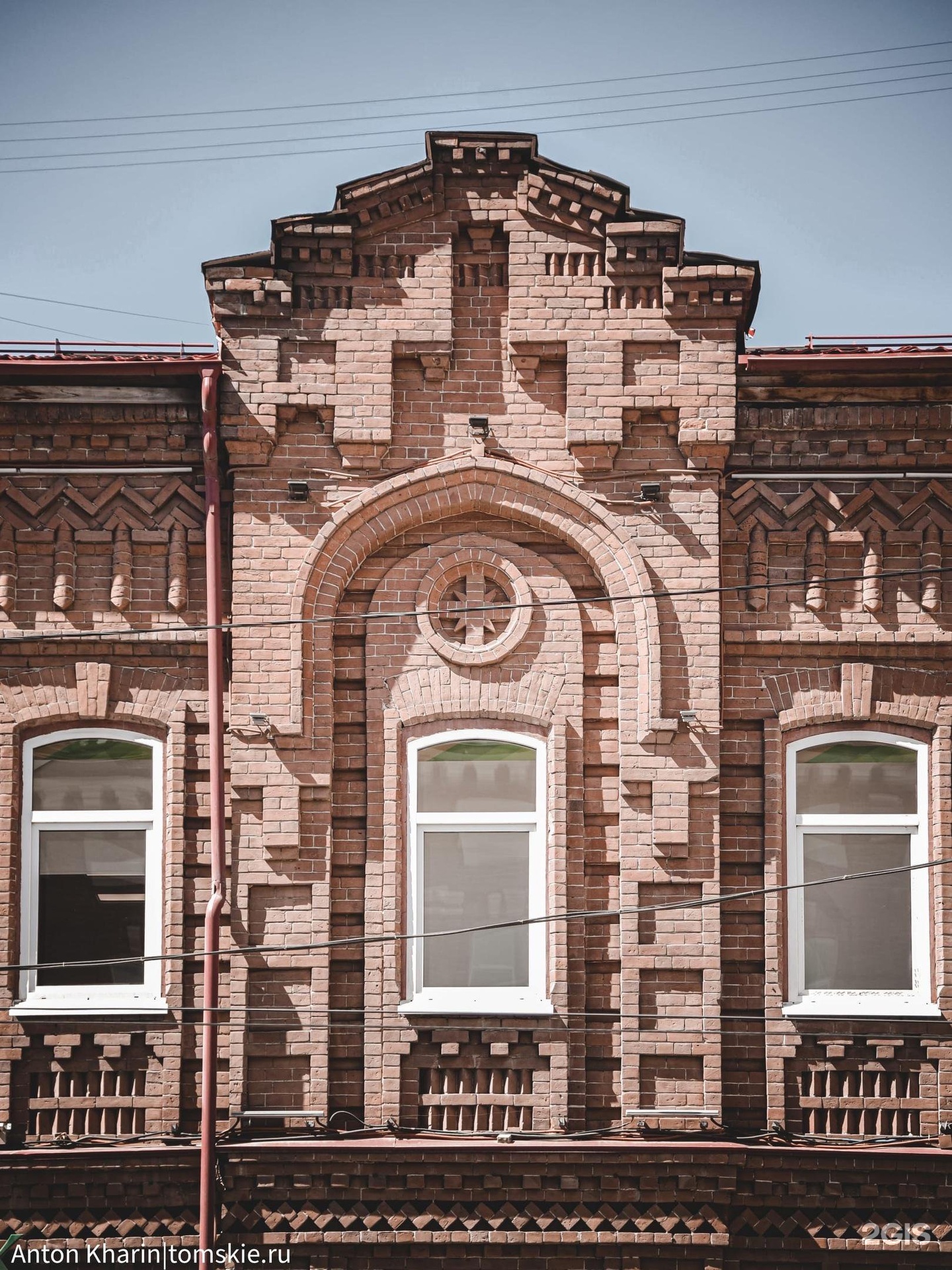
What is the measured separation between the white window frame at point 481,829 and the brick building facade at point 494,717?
30mm

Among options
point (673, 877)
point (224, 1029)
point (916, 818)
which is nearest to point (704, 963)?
point (673, 877)

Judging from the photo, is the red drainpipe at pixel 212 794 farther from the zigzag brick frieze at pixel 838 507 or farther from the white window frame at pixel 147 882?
the zigzag brick frieze at pixel 838 507

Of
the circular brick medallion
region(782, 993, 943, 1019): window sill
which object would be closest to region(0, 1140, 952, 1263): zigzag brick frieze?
region(782, 993, 943, 1019): window sill

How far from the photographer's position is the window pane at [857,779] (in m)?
8.78

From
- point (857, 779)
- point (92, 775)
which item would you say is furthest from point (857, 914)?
point (92, 775)

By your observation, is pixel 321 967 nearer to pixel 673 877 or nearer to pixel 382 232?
pixel 673 877

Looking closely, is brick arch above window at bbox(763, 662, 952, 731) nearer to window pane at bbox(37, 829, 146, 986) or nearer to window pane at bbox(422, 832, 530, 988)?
window pane at bbox(422, 832, 530, 988)

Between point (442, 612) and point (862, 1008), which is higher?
point (442, 612)

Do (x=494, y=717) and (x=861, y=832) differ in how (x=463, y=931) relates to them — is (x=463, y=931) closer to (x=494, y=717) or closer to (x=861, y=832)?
(x=494, y=717)

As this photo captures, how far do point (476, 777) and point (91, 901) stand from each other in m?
2.90

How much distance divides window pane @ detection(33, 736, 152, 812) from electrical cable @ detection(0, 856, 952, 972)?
1.10 m

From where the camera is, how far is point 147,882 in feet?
28.5

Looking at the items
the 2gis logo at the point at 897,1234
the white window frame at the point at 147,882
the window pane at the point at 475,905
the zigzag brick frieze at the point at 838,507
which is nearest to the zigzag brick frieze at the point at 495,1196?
the 2gis logo at the point at 897,1234

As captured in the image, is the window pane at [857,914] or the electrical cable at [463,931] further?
the window pane at [857,914]
